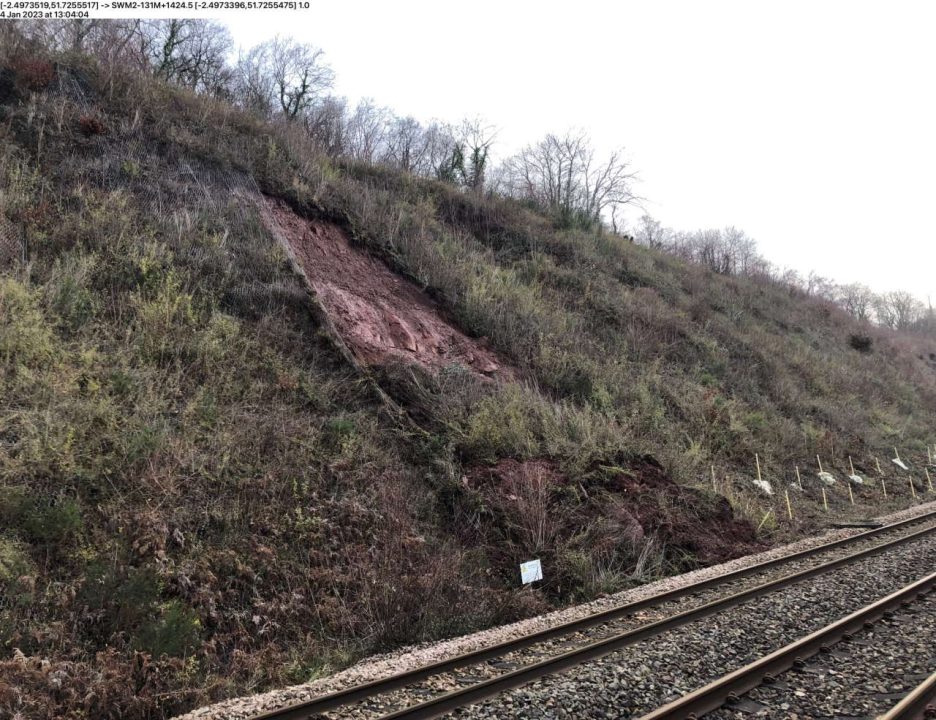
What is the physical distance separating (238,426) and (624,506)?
687cm

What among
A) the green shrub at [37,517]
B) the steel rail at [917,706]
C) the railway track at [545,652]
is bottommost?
the railway track at [545,652]

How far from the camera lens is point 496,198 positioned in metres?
25.0

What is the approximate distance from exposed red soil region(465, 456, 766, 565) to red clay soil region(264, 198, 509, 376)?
142 inches

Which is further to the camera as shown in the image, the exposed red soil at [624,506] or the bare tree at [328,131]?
the bare tree at [328,131]

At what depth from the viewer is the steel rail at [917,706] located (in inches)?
181

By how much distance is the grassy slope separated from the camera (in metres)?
6.11

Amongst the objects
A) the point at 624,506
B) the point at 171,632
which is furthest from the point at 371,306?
the point at 171,632

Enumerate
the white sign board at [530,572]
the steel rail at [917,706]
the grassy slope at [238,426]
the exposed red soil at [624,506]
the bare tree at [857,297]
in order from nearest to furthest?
the steel rail at [917,706], the grassy slope at [238,426], the white sign board at [530,572], the exposed red soil at [624,506], the bare tree at [857,297]

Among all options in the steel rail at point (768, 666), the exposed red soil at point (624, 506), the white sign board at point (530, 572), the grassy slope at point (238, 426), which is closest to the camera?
the steel rail at point (768, 666)

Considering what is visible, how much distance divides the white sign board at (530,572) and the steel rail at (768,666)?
3588 mm

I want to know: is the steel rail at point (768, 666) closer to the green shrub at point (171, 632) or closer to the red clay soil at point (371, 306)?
the green shrub at point (171, 632)

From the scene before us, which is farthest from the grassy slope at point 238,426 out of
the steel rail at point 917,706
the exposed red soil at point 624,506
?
the steel rail at point 917,706

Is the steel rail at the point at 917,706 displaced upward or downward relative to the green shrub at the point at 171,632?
upward

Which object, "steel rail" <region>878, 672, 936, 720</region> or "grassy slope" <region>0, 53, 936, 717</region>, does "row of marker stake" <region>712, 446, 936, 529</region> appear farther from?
"steel rail" <region>878, 672, 936, 720</region>
